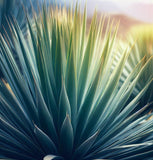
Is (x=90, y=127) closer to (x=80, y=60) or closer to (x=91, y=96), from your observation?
(x=91, y=96)

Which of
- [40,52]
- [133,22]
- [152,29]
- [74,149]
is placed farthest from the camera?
[133,22]

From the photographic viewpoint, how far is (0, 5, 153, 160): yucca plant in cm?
87

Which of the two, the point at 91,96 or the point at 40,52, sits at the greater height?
the point at 40,52

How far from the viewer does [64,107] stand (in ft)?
2.81

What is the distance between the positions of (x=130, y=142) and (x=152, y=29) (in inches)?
57.6

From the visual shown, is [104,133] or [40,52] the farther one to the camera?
[104,133]

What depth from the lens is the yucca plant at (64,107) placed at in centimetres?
87

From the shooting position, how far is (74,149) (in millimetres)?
950

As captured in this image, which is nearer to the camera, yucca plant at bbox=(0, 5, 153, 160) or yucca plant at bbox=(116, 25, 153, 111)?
yucca plant at bbox=(0, 5, 153, 160)

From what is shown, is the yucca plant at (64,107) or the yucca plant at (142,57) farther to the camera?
the yucca plant at (142,57)

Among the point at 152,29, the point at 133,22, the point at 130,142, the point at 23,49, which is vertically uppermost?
the point at 23,49

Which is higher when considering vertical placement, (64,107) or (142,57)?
(64,107)

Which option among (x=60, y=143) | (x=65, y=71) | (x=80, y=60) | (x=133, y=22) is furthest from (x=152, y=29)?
(x=133, y=22)

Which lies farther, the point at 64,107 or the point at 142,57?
the point at 142,57
